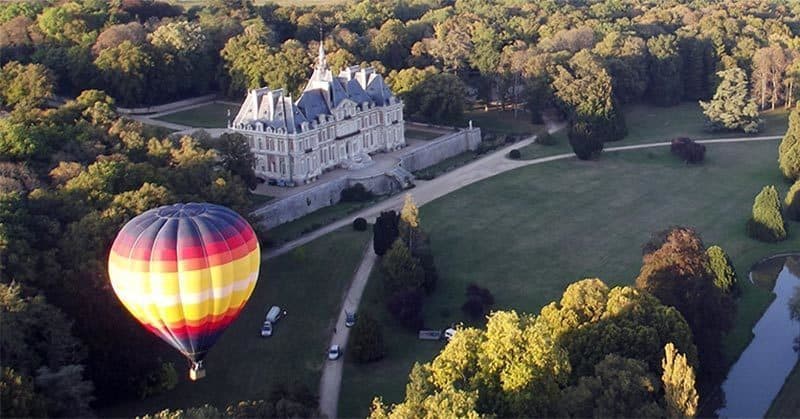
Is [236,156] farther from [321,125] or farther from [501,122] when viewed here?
[501,122]

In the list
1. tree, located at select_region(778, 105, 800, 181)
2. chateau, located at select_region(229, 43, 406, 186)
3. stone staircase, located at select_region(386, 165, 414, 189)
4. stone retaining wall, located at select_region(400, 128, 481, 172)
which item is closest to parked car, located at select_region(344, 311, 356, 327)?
chateau, located at select_region(229, 43, 406, 186)

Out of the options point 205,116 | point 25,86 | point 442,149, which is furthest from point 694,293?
point 205,116

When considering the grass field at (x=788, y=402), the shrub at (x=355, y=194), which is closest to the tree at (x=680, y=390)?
the grass field at (x=788, y=402)

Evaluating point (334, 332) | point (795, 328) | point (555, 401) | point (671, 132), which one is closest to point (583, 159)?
point (671, 132)

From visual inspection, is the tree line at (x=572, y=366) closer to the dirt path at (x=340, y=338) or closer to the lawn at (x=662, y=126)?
the dirt path at (x=340, y=338)

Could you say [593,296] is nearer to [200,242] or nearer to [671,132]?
[200,242]

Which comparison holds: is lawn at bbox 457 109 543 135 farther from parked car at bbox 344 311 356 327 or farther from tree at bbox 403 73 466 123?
parked car at bbox 344 311 356 327
